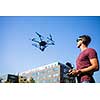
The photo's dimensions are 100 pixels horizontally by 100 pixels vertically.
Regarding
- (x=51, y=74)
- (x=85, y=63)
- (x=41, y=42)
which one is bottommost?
(x=51, y=74)

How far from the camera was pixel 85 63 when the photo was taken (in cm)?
207

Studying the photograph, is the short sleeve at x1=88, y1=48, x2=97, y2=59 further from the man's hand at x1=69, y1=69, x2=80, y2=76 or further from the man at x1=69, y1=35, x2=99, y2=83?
the man's hand at x1=69, y1=69, x2=80, y2=76

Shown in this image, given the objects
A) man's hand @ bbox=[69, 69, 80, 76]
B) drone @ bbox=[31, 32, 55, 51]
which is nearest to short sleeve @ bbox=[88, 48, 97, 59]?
man's hand @ bbox=[69, 69, 80, 76]

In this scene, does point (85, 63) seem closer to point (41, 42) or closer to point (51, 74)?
point (51, 74)

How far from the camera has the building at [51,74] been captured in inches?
81.3

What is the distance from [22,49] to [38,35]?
0.20 meters

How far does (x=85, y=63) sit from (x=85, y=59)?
37mm

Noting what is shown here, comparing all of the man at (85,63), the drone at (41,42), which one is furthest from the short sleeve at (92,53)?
the drone at (41,42)

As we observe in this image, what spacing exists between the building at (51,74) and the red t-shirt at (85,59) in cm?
10

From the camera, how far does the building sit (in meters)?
2.06

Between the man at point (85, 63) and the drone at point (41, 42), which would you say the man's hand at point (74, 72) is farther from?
the drone at point (41, 42)

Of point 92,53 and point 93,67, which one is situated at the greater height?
point 92,53

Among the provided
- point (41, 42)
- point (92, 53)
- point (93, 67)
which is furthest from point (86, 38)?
point (41, 42)
